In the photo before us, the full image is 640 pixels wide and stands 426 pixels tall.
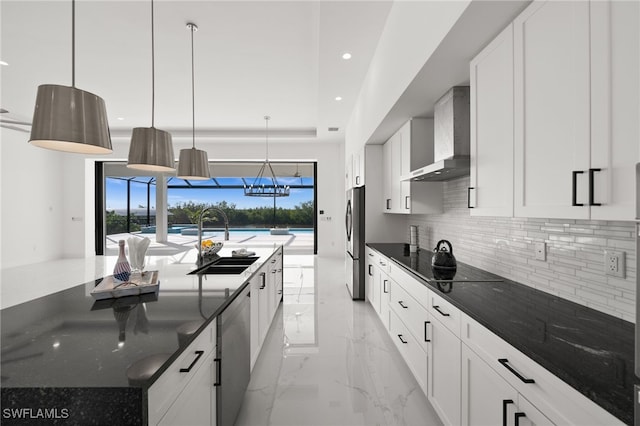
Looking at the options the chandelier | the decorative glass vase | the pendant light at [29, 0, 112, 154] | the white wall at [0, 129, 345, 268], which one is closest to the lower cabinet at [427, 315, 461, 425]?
the decorative glass vase

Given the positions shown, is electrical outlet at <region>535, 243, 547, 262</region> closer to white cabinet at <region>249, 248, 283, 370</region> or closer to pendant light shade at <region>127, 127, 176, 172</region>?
white cabinet at <region>249, 248, 283, 370</region>

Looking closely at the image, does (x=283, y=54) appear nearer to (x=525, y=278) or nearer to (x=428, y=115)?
(x=428, y=115)

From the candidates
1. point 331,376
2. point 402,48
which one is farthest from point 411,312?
point 402,48

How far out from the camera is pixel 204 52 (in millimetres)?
3736

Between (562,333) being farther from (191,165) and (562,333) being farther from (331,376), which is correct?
(191,165)

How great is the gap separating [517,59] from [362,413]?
7.28 feet

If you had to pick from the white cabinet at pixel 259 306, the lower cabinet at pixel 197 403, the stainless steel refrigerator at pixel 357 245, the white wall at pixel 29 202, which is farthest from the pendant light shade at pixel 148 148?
the white wall at pixel 29 202

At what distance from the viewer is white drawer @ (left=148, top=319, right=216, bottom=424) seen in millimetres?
855

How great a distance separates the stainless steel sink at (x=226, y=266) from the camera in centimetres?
238

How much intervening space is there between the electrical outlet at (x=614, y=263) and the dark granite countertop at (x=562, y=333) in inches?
7.7

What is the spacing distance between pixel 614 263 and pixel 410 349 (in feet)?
4.56

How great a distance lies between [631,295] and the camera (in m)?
1.24

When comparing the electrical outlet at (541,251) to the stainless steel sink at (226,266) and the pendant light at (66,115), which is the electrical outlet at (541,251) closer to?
the stainless steel sink at (226,266)

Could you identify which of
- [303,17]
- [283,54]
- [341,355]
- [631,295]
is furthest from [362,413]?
[283,54]
